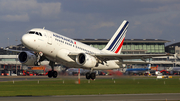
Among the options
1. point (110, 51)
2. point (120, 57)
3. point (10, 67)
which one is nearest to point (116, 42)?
point (110, 51)

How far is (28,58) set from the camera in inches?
1813

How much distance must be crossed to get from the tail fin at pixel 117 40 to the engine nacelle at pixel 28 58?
1747 cm

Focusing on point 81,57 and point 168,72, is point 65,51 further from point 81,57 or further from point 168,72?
point 168,72

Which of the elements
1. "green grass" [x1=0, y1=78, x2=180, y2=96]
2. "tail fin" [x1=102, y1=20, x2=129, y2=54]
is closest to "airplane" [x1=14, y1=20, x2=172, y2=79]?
"green grass" [x1=0, y1=78, x2=180, y2=96]

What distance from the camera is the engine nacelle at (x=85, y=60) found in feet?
150

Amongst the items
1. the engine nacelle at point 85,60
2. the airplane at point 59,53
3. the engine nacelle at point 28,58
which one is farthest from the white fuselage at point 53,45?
the engine nacelle at point 28,58

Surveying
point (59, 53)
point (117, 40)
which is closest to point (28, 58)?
point (59, 53)

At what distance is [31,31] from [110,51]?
73.0ft

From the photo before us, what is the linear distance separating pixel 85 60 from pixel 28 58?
380 inches

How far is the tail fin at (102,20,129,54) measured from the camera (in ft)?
194

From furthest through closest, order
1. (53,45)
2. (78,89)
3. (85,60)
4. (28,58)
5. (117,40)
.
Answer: (117,40), (28,58), (85,60), (53,45), (78,89)

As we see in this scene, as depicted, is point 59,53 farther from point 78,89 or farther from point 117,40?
point 117,40

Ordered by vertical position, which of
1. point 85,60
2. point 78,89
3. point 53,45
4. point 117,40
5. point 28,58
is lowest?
point 78,89

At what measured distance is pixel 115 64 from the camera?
56500mm
